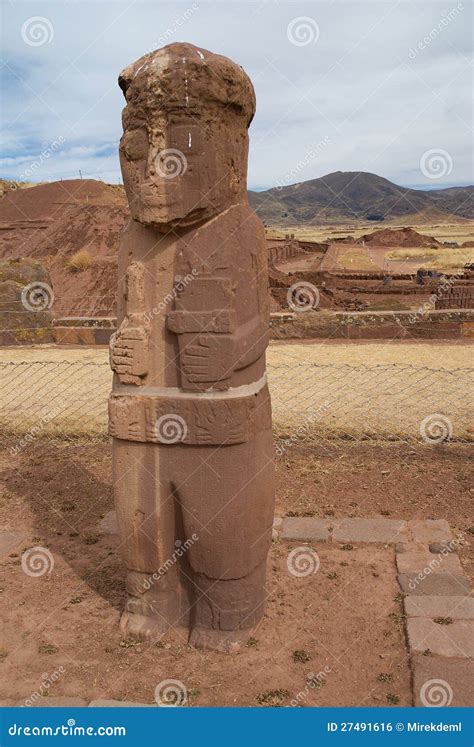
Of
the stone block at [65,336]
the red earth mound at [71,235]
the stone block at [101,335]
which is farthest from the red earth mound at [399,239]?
the stone block at [65,336]

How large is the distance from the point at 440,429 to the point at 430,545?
2.33 meters

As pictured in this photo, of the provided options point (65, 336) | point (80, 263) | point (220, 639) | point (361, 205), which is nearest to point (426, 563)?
point (220, 639)

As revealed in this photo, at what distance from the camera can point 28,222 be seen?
3050 centimetres

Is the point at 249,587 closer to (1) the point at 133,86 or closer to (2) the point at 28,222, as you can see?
(1) the point at 133,86

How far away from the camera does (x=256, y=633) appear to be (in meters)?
3.99

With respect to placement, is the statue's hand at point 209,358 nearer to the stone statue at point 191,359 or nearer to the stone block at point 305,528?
the stone statue at point 191,359

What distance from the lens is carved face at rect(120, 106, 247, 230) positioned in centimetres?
343

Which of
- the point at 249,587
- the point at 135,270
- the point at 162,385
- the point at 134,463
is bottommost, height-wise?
the point at 249,587

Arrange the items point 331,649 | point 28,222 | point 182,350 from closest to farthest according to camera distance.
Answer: point 182,350 → point 331,649 → point 28,222

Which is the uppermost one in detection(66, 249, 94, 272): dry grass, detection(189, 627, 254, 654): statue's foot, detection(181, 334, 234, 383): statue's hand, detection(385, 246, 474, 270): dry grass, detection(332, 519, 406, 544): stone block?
detection(181, 334, 234, 383): statue's hand

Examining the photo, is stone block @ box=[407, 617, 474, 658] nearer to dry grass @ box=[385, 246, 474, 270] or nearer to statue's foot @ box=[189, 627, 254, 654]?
statue's foot @ box=[189, 627, 254, 654]

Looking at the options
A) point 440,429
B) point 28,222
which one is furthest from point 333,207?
point 440,429

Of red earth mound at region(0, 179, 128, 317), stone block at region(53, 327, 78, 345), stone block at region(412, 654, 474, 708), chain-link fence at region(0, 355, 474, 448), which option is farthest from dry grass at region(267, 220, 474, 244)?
stone block at region(412, 654, 474, 708)

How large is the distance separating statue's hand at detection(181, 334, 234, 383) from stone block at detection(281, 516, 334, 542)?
6.87 feet
